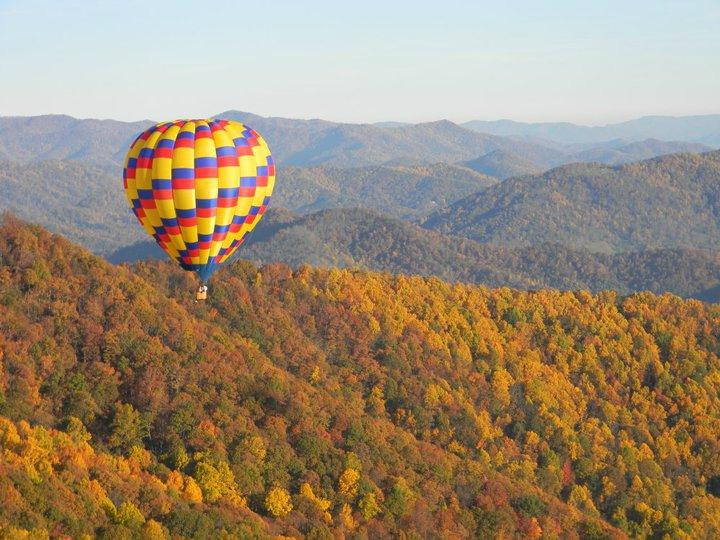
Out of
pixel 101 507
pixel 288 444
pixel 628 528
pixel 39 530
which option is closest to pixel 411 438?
pixel 288 444

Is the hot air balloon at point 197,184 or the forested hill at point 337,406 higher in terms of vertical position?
the hot air balloon at point 197,184

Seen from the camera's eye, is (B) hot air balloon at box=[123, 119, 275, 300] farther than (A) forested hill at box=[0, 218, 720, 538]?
No

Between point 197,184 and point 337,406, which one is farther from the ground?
point 197,184

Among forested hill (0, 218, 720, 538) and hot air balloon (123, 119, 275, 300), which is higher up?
hot air balloon (123, 119, 275, 300)

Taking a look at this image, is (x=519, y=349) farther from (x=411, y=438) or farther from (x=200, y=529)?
(x=200, y=529)
